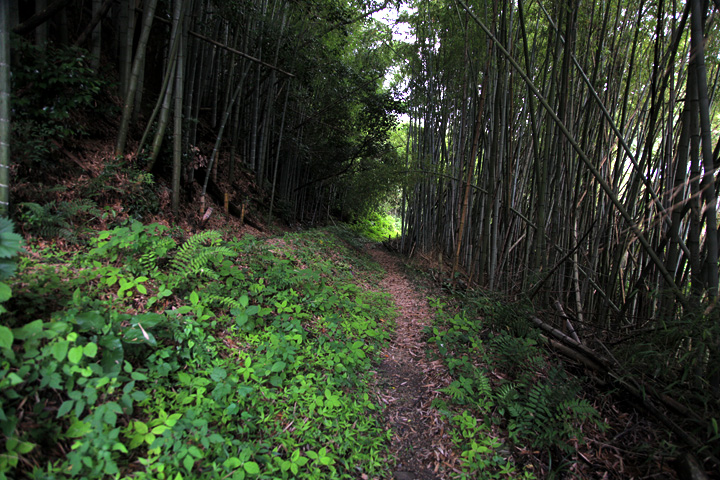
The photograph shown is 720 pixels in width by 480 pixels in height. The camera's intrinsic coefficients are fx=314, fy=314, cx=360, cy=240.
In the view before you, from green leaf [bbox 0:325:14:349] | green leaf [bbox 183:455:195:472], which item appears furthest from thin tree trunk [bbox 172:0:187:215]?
green leaf [bbox 183:455:195:472]

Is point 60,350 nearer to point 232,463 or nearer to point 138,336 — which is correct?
point 138,336

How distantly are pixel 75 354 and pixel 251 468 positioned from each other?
77cm

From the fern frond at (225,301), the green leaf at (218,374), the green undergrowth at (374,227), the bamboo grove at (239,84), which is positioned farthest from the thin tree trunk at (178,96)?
the green undergrowth at (374,227)

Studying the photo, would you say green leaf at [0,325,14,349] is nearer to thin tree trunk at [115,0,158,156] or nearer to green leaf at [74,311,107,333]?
green leaf at [74,311,107,333]

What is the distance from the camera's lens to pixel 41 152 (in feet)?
7.91

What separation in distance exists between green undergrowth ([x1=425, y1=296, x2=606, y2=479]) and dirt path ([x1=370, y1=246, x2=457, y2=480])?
0.28ft

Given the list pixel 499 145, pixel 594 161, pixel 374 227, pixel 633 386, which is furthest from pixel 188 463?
pixel 374 227

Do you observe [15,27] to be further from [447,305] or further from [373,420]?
[447,305]

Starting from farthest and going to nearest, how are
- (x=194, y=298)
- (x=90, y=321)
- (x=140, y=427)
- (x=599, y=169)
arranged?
(x=599, y=169) < (x=194, y=298) < (x=90, y=321) < (x=140, y=427)

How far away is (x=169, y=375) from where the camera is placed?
152cm

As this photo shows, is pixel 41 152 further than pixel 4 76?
Yes

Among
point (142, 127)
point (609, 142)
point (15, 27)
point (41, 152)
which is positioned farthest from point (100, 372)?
point (609, 142)

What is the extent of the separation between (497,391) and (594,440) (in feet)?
1.61

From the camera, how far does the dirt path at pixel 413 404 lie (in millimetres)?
1601
